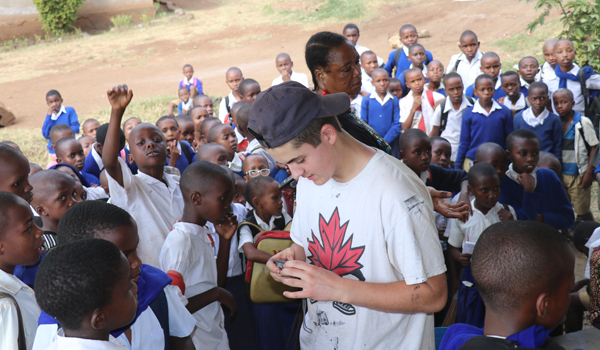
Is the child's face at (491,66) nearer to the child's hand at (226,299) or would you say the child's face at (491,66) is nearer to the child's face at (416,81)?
the child's face at (416,81)

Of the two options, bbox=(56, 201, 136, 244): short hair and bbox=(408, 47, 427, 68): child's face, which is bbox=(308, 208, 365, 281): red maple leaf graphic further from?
bbox=(408, 47, 427, 68): child's face

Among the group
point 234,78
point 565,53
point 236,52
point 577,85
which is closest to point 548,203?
point 577,85

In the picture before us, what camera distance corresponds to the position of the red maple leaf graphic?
176 centimetres

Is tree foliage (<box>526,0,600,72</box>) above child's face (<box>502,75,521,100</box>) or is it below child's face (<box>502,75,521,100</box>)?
above

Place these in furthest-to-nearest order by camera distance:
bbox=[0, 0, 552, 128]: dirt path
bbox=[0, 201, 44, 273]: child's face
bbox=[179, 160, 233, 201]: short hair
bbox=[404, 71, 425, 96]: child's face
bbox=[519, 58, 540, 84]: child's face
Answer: bbox=[0, 0, 552, 128]: dirt path < bbox=[519, 58, 540, 84]: child's face < bbox=[404, 71, 425, 96]: child's face < bbox=[179, 160, 233, 201]: short hair < bbox=[0, 201, 44, 273]: child's face

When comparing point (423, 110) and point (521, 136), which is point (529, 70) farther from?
point (521, 136)

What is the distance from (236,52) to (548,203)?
13.4 m

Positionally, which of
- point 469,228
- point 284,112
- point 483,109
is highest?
point 284,112

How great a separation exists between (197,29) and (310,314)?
17884mm

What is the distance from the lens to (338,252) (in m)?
1.80

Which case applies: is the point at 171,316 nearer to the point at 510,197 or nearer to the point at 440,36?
the point at 510,197

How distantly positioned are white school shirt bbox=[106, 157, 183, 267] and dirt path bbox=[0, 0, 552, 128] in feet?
26.2

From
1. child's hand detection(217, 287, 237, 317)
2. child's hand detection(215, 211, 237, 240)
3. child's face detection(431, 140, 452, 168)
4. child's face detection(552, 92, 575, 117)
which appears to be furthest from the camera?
child's face detection(552, 92, 575, 117)

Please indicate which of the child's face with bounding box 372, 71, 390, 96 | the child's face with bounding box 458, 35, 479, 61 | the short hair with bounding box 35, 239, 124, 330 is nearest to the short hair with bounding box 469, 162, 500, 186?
the short hair with bounding box 35, 239, 124, 330
